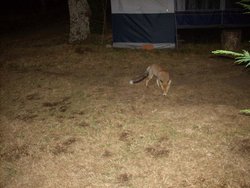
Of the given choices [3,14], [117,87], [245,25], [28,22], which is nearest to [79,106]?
[117,87]

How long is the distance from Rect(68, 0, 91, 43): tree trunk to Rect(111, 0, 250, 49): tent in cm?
192

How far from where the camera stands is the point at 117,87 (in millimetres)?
11367

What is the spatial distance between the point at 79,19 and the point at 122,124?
1012 cm

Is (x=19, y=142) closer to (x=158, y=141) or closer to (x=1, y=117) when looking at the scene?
(x=1, y=117)

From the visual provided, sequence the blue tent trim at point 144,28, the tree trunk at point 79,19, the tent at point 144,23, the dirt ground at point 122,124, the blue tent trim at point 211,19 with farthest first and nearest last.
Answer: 1. the tree trunk at point 79,19
2. the blue tent trim at point 211,19
3. the blue tent trim at point 144,28
4. the tent at point 144,23
5. the dirt ground at point 122,124

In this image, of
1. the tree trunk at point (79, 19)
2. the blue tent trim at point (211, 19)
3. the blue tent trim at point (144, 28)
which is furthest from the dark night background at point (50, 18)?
the tree trunk at point (79, 19)

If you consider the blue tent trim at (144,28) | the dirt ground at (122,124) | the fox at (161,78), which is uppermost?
the blue tent trim at (144,28)

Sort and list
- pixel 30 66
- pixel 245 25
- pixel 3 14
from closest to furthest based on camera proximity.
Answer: pixel 30 66 → pixel 245 25 → pixel 3 14

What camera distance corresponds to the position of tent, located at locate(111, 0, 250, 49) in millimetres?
15414

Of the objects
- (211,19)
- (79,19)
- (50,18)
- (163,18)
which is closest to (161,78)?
(163,18)

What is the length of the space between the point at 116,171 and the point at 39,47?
12079mm

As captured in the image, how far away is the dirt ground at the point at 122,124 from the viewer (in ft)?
21.4

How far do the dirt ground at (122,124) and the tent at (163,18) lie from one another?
1785 millimetres

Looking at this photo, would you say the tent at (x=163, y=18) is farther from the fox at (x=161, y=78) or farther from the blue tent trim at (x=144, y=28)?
the fox at (x=161, y=78)
